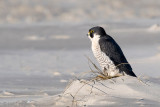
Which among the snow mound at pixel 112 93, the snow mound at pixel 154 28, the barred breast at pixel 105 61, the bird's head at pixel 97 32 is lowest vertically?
the snow mound at pixel 112 93

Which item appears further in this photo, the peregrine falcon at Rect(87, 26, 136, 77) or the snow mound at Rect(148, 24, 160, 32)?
the snow mound at Rect(148, 24, 160, 32)

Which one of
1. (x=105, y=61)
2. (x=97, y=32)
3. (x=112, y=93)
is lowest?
(x=112, y=93)

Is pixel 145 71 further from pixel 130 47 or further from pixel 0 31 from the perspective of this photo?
pixel 0 31

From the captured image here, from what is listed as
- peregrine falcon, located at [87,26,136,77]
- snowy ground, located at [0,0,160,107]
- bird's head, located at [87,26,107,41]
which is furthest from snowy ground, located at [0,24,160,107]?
bird's head, located at [87,26,107,41]

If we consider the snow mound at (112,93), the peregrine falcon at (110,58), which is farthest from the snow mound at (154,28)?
the snow mound at (112,93)

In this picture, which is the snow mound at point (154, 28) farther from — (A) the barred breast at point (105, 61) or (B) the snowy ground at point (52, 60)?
(A) the barred breast at point (105, 61)

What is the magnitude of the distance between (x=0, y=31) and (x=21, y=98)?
8.69 meters

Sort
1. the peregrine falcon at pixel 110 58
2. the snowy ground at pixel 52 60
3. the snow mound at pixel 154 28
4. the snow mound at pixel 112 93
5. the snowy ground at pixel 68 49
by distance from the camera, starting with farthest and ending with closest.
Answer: the snow mound at pixel 154 28 < the peregrine falcon at pixel 110 58 < the snowy ground at pixel 52 60 < the snowy ground at pixel 68 49 < the snow mound at pixel 112 93

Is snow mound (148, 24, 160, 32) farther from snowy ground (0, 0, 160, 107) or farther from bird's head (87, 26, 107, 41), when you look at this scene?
bird's head (87, 26, 107, 41)

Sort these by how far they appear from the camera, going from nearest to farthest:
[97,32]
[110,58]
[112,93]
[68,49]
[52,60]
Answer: [112,93], [110,58], [97,32], [52,60], [68,49]

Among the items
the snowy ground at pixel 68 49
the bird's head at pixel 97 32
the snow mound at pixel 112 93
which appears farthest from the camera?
the bird's head at pixel 97 32

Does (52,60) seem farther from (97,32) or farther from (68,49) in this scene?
(97,32)

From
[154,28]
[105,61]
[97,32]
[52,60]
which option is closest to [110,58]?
[105,61]

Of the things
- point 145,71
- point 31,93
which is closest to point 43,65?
point 145,71
